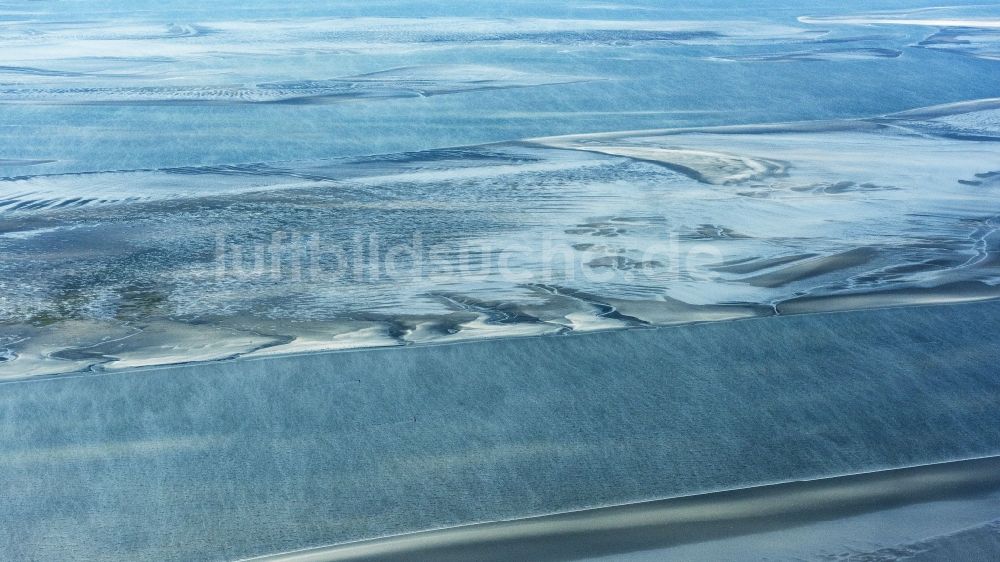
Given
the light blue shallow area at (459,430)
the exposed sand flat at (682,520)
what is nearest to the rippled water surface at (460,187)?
the light blue shallow area at (459,430)

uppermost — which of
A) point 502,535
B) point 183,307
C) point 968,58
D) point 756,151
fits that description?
point 968,58

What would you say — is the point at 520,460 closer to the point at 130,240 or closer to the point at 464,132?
the point at 130,240

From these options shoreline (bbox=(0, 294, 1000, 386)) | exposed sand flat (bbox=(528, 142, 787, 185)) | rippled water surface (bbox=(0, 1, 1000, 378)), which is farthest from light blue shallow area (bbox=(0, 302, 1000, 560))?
exposed sand flat (bbox=(528, 142, 787, 185))

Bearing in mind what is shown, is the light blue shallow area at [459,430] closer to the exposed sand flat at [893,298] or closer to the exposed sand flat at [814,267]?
the exposed sand flat at [893,298]

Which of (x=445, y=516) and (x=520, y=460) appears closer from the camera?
(x=445, y=516)

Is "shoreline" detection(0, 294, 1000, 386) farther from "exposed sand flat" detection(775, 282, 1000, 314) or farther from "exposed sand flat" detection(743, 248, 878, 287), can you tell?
"exposed sand flat" detection(743, 248, 878, 287)

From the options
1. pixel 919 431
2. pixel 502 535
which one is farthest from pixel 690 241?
pixel 502 535

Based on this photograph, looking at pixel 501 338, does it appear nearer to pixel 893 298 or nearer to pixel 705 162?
pixel 893 298
